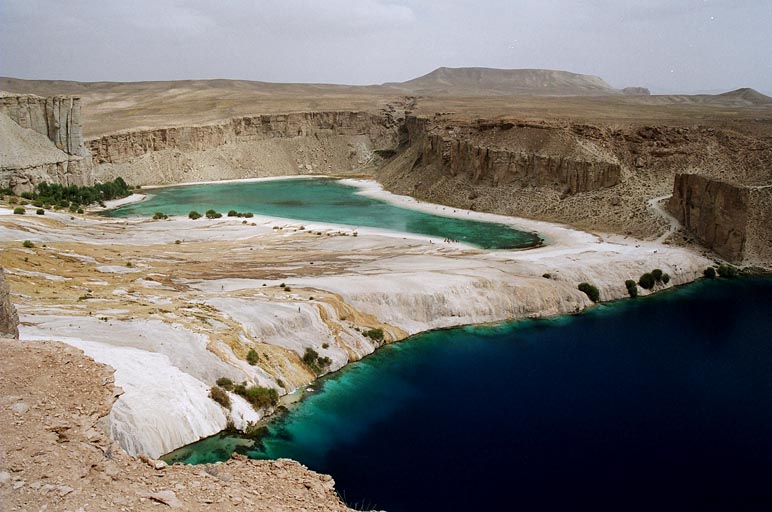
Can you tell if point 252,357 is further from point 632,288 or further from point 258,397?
point 632,288

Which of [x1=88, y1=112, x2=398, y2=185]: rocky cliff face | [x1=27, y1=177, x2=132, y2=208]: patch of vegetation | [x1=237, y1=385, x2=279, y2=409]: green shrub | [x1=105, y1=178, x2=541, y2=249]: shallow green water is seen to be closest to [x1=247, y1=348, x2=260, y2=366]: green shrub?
[x1=237, y1=385, x2=279, y2=409]: green shrub

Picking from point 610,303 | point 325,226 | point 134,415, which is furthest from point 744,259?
point 134,415

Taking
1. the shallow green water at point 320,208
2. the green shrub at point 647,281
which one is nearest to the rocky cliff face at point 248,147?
the shallow green water at point 320,208

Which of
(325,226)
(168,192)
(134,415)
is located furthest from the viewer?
(168,192)

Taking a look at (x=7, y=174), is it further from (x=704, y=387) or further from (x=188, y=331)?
(x=704, y=387)

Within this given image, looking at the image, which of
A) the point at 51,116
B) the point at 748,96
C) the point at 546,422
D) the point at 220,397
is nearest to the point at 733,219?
the point at 546,422

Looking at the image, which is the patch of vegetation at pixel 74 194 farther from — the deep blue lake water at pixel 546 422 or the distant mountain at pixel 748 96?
the distant mountain at pixel 748 96

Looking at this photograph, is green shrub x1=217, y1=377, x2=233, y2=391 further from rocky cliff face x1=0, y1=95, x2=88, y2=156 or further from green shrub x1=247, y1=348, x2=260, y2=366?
rocky cliff face x1=0, y1=95, x2=88, y2=156
